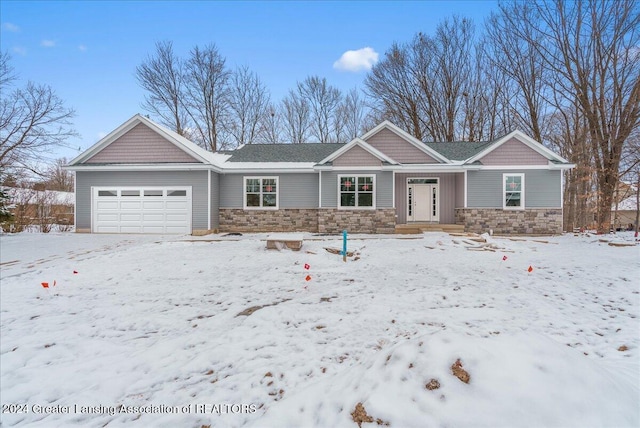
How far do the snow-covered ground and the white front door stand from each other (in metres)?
6.86

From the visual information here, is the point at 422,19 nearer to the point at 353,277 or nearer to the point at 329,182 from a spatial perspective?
the point at 329,182

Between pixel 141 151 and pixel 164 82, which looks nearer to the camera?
pixel 141 151

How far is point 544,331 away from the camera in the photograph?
3465mm

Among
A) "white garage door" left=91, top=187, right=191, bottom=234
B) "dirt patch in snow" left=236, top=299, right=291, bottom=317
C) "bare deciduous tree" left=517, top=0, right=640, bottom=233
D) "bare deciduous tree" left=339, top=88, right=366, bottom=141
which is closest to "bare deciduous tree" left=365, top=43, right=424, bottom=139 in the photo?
"bare deciduous tree" left=339, top=88, right=366, bottom=141

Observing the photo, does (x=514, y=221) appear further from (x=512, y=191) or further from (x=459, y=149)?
(x=459, y=149)

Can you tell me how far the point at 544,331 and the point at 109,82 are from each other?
72.9ft

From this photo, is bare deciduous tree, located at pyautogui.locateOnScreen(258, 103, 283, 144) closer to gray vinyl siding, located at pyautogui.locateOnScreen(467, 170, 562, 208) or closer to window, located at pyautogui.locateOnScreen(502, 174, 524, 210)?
gray vinyl siding, located at pyautogui.locateOnScreen(467, 170, 562, 208)

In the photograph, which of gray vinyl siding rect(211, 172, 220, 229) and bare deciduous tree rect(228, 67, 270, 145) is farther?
bare deciduous tree rect(228, 67, 270, 145)

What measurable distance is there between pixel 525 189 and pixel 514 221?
1.52 metres

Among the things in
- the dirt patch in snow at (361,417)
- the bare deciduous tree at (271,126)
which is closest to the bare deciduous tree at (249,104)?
the bare deciduous tree at (271,126)

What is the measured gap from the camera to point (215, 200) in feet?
44.6

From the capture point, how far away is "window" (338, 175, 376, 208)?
1304 cm

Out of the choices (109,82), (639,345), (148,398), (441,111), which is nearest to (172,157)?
(109,82)

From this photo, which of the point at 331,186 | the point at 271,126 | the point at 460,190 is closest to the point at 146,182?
the point at 331,186
